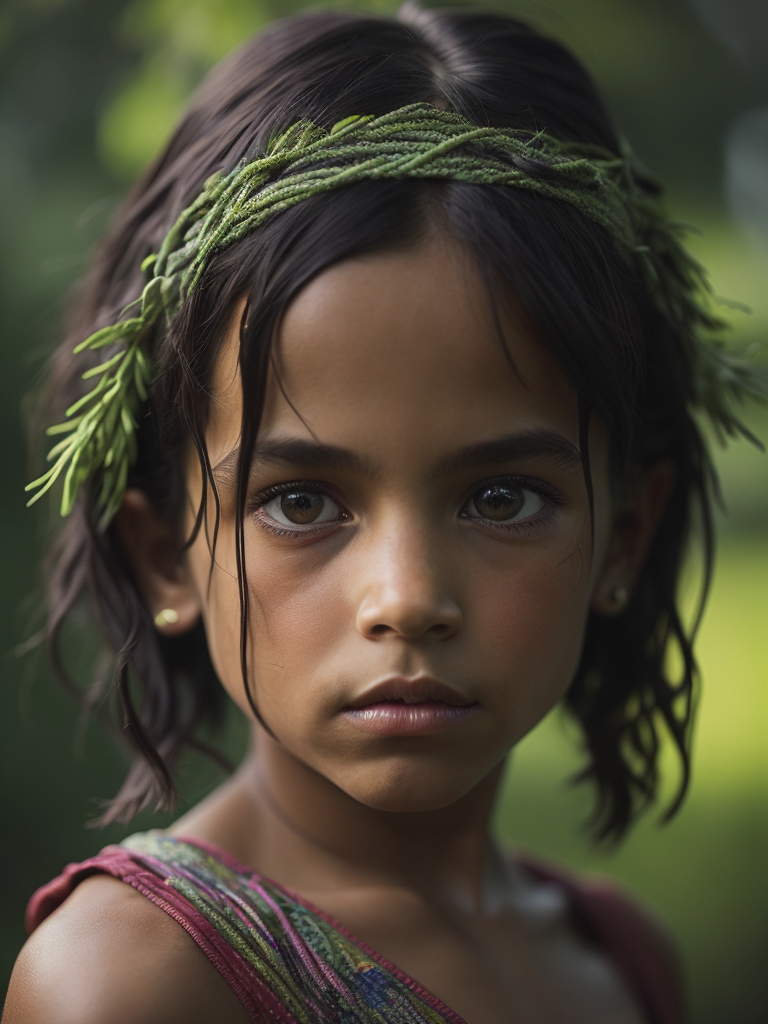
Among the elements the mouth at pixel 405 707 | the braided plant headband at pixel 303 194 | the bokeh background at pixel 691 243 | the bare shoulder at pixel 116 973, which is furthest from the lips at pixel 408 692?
the bokeh background at pixel 691 243

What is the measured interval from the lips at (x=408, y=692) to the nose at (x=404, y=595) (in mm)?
49

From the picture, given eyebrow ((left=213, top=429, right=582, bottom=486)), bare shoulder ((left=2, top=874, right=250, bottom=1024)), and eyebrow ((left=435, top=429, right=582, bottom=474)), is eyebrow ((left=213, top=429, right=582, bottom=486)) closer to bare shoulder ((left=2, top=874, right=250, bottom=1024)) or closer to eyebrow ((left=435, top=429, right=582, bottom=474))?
eyebrow ((left=435, top=429, right=582, bottom=474))

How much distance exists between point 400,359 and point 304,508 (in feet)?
0.68

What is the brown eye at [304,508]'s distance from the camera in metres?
1.16

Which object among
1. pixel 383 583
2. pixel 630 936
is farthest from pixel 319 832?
pixel 630 936

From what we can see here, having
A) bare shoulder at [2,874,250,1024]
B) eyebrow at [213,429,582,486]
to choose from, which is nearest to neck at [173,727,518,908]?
bare shoulder at [2,874,250,1024]

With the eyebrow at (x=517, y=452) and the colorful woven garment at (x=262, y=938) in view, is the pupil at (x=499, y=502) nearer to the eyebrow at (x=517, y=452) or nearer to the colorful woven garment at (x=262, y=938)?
the eyebrow at (x=517, y=452)

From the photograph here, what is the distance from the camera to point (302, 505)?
1163 millimetres

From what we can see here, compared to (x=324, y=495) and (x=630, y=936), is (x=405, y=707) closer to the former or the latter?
(x=324, y=495)

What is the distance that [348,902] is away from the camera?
4.25ft

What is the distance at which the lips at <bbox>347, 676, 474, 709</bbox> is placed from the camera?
1098 mm

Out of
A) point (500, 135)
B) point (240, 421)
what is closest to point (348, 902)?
point (240, 421)

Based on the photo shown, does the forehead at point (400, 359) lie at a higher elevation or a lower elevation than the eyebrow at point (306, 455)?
higher

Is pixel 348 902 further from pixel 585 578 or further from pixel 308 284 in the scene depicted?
pixel 308 284
